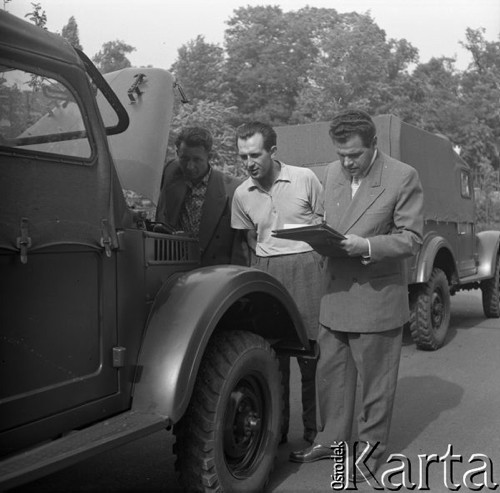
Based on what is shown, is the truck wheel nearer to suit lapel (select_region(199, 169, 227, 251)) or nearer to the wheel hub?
suit lapel (select_region(199, 169, 227, 251))

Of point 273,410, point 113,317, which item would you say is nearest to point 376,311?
point 273,410

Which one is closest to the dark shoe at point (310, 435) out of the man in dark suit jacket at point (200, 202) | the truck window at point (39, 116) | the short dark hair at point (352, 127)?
the man in dark suit jacket at point (200, 202)

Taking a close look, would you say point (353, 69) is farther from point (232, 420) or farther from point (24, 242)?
point (24, 242)

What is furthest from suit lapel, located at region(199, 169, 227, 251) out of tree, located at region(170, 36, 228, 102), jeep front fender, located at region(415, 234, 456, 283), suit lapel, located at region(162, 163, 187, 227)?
tree, located at region(170, 36, 228, 102)

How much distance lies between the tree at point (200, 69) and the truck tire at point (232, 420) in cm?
4337

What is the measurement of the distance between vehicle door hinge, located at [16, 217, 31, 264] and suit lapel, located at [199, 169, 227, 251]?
1.86 meters

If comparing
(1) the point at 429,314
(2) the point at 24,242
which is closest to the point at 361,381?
(2) the point at 24,242

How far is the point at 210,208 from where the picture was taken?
442 cm

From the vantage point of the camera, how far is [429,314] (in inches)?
293

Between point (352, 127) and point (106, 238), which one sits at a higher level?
point (352, 127)

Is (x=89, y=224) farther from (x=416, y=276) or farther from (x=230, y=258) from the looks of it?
(x=416, y=276)

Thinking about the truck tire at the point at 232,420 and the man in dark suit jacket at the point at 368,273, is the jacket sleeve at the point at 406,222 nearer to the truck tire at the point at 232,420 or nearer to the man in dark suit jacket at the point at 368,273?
the man in dark suit jacket at the point at 368,273

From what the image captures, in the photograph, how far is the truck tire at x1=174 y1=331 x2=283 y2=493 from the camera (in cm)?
321

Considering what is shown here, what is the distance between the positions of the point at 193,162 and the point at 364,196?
111cm
